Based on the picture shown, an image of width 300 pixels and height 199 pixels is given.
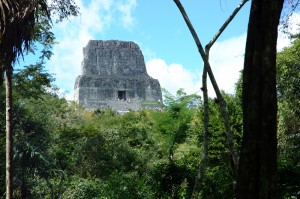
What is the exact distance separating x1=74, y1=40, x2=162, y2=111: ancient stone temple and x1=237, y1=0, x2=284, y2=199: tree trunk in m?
47.8

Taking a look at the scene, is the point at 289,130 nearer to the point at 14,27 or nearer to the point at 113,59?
the point at 14,27

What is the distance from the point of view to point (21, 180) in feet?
45.1

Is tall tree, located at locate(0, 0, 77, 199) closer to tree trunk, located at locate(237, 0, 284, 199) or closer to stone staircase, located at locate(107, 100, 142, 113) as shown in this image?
tree trunk, located at locate(237, 0, 284, 199)

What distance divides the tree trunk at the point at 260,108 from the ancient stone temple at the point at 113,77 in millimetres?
47773

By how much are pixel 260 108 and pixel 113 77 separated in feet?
170

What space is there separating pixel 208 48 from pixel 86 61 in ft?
160

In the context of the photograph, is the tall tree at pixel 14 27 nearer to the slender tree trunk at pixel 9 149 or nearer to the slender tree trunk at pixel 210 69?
the slender tree trunk at pixel 9 149

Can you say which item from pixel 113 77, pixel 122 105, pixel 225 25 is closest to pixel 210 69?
pixel 225 25

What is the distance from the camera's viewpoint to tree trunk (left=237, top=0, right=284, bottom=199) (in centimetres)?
317

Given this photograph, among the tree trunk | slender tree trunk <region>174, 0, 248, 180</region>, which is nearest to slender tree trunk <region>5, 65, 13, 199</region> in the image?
slender tree trunk <region>174, 0, 248, 180</region>

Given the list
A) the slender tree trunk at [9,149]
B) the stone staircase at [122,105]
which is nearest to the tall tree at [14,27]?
the slender tree trunk at [9,149]

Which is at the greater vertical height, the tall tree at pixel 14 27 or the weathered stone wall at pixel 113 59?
the weathered stone wall at pixel 113 59

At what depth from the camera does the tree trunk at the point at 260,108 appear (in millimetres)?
3170

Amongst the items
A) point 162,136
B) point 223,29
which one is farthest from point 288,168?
point 162,136
